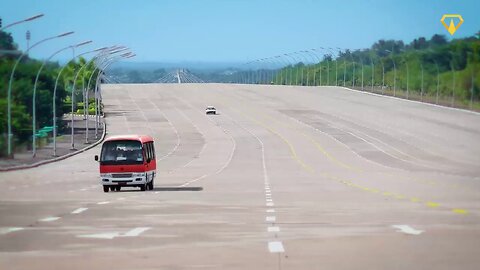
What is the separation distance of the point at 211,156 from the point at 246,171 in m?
21.8

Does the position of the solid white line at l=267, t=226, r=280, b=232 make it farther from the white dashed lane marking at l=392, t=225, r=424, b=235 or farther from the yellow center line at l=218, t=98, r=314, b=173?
the yellow center line at l=218, t=98, r=314, b=173

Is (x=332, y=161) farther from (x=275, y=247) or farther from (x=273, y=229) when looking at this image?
(x=275, y=247)

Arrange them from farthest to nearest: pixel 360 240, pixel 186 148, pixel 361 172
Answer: pixel 186 148 < pixel 361 172 < pixel 360 240

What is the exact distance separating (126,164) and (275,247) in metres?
29.4

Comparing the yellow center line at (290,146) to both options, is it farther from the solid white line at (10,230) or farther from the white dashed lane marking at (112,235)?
the white dashed lane marking at (112,235)

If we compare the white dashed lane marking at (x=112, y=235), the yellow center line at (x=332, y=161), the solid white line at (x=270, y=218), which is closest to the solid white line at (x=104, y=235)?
the white dashed lane marking at (x=112, y=235)

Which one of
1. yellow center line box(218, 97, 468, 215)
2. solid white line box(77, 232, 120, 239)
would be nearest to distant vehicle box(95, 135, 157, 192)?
yellow center line box(218, 97, 468, 215)

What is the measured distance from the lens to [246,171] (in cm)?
7044

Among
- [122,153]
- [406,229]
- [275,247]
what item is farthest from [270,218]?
[122,153]

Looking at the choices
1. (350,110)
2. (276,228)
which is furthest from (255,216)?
(350,110)

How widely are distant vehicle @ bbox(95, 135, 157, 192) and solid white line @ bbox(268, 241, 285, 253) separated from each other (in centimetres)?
2774

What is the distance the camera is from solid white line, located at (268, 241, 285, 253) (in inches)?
653

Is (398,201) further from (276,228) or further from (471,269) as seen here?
(471,269)

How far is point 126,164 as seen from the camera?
4606 cm
